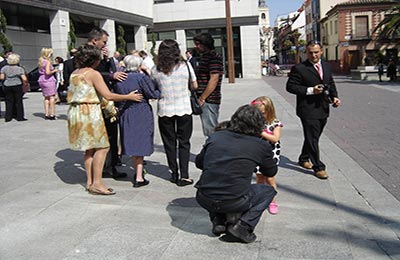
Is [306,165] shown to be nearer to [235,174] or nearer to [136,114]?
[136,114]

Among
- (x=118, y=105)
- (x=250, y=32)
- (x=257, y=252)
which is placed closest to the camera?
(x=257, y=252)

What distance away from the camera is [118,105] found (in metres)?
5.95

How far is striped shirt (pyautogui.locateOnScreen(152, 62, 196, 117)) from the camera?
19.2ft

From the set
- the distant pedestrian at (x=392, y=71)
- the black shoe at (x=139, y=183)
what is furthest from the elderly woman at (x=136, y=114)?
the distant pedestrian at (x=392, y=71)

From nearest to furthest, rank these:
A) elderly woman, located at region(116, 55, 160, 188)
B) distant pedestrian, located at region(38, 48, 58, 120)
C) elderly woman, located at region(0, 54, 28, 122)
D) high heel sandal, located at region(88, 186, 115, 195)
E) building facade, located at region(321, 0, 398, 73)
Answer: high heel sandal, located at region(88, 186, 115, 195)
elderly woman, located at region(116, 55, 160, 188)
elderly woman, located at region(0, 54, 28, 122)
distant pedestrian, located at region(38, 48, 58, 120)
building facade, located at region(321, 0, 398, 73)

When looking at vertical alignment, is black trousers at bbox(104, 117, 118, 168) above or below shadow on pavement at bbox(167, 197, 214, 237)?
above

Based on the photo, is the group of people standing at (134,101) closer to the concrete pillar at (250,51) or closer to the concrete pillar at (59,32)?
the concrete pillar at (59,32)

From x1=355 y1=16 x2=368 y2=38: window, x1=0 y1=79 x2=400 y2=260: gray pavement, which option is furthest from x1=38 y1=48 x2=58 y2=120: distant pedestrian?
x1=355 y1=16 x2=368 y2=38: window

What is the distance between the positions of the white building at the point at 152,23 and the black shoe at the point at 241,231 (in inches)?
927

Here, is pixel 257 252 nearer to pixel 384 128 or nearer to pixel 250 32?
pixel 384 128

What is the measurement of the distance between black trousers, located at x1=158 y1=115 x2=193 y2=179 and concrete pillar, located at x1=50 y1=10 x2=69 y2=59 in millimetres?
19352

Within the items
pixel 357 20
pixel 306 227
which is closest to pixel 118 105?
pixel 306 227

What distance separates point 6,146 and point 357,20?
48.4m

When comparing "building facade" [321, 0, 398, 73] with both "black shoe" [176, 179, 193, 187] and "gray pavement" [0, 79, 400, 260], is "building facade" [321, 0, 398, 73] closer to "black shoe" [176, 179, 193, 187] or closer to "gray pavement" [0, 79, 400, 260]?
"gray pavement" [0, 79, 400, 260]
